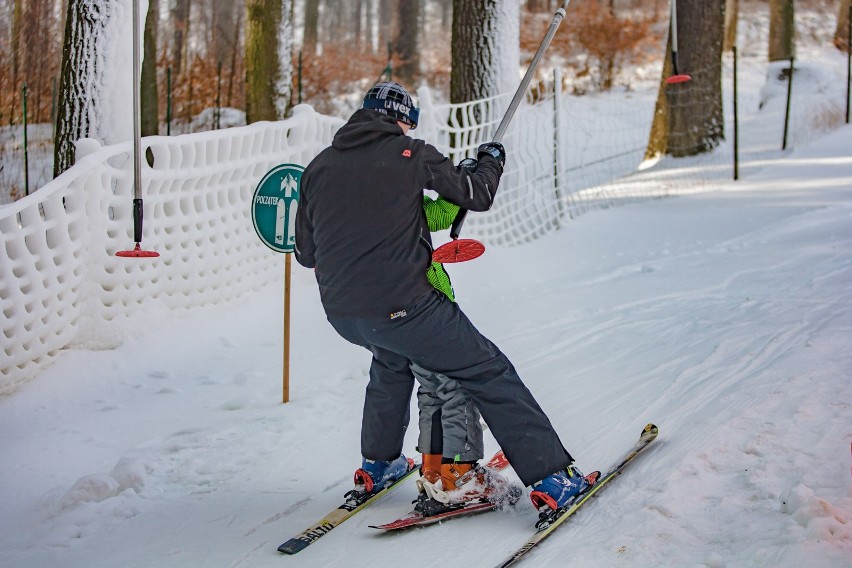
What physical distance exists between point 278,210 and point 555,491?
8.95 feet

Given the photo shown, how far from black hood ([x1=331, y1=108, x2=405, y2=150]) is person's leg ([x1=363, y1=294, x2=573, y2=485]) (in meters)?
0.69

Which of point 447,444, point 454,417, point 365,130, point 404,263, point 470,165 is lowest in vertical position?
point 447,444

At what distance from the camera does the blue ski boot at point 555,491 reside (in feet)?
13.4

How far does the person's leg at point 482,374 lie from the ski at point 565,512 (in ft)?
0.55

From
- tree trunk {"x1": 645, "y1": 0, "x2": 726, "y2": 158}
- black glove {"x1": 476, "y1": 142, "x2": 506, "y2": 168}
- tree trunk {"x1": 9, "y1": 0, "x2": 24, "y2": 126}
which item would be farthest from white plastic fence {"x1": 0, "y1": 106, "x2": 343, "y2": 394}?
tree trunk {"x1": 645, "y1": 0, "x2": 726, "y2": 158}

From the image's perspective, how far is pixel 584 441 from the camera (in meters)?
5.14

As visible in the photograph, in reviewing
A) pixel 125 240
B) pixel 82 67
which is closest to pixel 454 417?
pixel 125 240

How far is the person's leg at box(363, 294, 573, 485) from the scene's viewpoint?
4016mm

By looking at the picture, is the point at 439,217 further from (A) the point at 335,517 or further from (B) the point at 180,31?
(B) the point at 180,31

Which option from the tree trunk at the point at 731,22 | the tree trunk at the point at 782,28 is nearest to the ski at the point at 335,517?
the tree trunk at the point at 782,28

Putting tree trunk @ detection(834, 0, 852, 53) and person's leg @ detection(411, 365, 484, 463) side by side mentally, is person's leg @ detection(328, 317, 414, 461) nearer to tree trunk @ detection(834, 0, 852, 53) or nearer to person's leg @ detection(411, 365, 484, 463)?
person's leg @ detection(411, 365, 484, 463)

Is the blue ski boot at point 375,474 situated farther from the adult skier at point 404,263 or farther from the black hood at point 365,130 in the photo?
the black hood at point 365,130

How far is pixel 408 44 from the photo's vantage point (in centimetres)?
2538

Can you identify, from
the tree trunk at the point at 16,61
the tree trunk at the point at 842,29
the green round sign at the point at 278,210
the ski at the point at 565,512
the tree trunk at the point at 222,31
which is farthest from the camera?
the tree trunk at the point at 842,29
